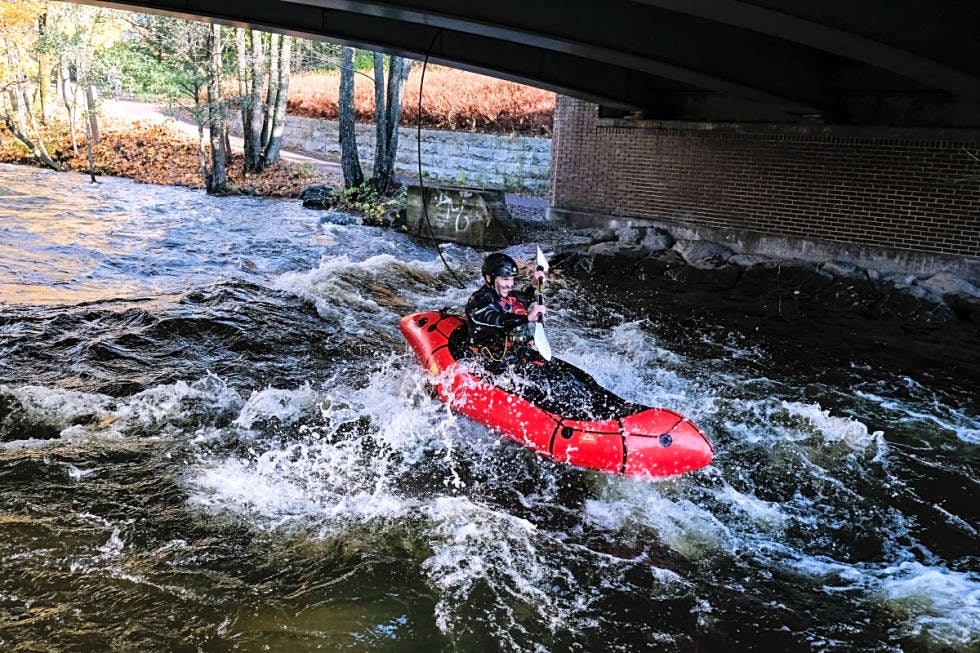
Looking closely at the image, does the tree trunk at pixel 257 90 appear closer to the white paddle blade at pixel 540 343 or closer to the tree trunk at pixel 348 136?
the tree trunk at pixel 348 136

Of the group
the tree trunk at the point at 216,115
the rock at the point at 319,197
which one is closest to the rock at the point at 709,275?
the rock at the point at 319,197

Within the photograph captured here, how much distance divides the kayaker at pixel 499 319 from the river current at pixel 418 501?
0.75 m

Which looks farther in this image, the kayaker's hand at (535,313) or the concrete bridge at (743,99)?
the concrete bridge at (743,99)

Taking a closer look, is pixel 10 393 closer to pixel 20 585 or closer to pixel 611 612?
pixel 20 585

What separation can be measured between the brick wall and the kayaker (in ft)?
30.2

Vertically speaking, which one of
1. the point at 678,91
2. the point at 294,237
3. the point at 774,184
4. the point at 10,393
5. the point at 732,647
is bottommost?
the point at 732,647

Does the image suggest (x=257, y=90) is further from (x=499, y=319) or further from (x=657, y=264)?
(x=499, y=319)

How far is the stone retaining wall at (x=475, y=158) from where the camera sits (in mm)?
22688

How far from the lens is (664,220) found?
54.5 ft

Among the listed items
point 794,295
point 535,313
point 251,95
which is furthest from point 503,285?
point 251,95

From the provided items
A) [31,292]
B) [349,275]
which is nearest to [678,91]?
[349,275]

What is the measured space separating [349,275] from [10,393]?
6.15 m

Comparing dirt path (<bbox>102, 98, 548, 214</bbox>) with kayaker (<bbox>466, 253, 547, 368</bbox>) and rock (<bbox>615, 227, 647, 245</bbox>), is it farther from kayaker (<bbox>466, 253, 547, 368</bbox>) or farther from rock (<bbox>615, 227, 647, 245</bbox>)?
kayaker (<bbox>466, 253, 547, 368</bbox>)

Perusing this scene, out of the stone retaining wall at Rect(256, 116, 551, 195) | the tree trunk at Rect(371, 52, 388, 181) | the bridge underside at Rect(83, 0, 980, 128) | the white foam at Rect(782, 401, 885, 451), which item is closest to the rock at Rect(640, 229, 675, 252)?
the bridge underside at Rect(83, 0, 980, 128)
